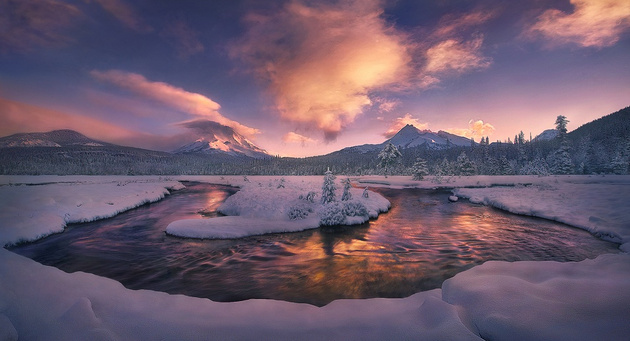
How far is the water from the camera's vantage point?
699 cm

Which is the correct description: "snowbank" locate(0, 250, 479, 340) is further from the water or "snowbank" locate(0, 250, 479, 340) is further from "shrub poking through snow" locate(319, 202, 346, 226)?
"shrub poking through snow" locate(319, 202, 346, 226)

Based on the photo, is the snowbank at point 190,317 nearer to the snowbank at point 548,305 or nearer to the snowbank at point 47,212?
the snowbank at point 548,305

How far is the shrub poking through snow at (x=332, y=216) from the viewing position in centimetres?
1461

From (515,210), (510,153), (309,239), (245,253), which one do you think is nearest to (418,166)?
(515,210)

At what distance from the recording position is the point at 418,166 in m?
48.4

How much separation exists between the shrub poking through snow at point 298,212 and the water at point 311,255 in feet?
5.59

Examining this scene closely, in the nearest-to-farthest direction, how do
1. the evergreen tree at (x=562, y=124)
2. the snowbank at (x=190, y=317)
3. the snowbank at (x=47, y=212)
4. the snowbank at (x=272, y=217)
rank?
the snowbank at (x=190, y=317), the snowbank at (x=47, y=212), the snowbank at (x=272, y=217), the evergreen tree at (x=562, y=124)

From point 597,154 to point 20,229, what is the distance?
10964cm

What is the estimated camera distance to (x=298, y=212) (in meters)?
15.0

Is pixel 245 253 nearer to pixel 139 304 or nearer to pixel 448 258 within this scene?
pixel 139 304

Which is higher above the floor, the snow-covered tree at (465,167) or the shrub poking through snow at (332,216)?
the snow-covered tree at (465,167)

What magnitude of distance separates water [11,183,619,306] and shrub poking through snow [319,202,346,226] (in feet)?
3.71

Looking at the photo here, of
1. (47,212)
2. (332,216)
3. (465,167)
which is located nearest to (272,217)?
(332,216)

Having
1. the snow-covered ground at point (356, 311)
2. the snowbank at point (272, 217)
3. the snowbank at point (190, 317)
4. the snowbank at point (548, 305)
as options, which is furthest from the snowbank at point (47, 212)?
the snowbank at point (548, 305)
